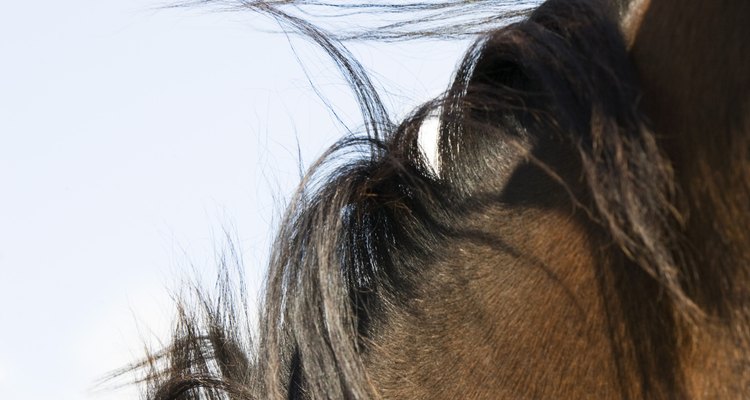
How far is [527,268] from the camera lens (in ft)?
3.99

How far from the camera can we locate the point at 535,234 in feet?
3.97

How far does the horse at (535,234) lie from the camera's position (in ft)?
3.29

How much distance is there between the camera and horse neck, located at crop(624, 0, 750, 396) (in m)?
0.97

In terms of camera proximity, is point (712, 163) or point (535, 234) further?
point (535, 234)

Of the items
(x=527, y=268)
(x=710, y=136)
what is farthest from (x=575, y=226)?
(x=710, y=136)

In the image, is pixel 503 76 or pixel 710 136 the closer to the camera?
A: pixel 710 136

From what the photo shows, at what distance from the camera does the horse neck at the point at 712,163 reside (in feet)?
3.19

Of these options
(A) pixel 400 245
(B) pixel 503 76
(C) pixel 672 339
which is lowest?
(C) pixel 672 339

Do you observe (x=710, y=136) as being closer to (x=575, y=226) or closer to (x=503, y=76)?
(x=575, y=226)

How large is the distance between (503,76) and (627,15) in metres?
0.25

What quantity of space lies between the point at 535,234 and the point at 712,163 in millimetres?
274

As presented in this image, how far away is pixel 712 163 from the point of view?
996 mm

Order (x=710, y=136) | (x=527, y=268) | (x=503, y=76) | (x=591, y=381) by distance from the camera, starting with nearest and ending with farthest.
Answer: (x=710, y=136), (x=591, y=381), (x=527, y=268), (x=503, y=76)

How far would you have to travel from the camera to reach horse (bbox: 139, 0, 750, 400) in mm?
1004
